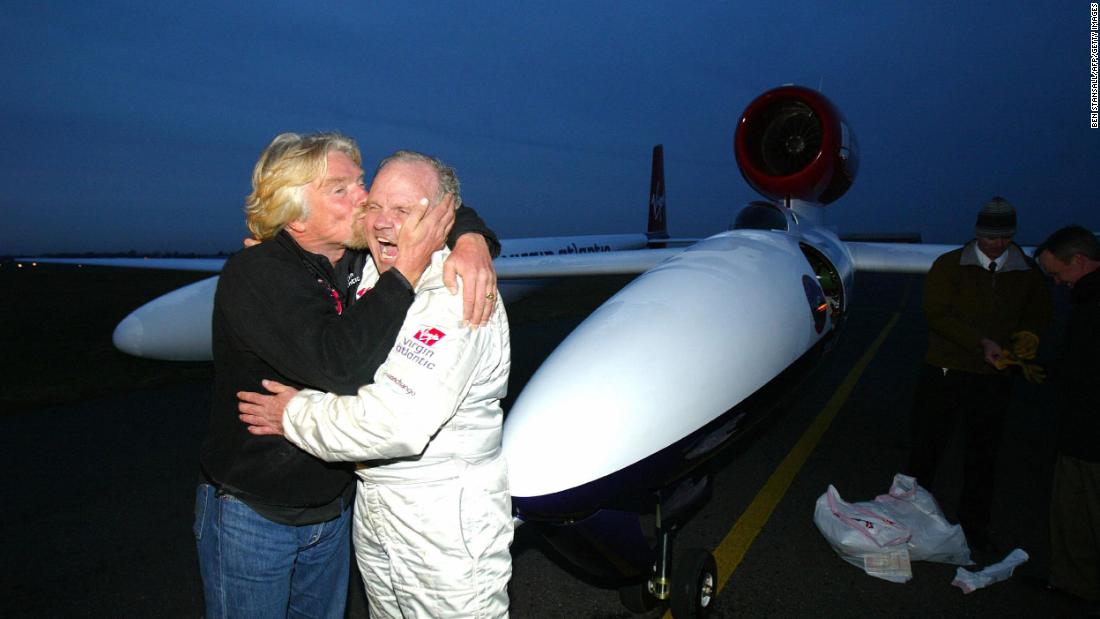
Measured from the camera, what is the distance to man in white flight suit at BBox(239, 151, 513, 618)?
1195 millimetres

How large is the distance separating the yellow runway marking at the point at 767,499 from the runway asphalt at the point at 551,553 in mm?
14

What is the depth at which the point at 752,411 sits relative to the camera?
287cm

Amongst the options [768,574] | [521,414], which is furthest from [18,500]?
[768,574]

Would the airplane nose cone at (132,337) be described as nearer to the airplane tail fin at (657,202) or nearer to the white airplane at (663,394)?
the white airplane at (663,394)

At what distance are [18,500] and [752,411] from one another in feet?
15.0

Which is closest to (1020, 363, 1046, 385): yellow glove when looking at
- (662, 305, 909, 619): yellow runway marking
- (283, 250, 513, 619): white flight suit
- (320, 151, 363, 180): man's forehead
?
(662, 305, 909, 619): yellow runway marking

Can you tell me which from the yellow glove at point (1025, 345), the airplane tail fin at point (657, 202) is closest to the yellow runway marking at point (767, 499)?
the yellow glove at point (1025, 345)

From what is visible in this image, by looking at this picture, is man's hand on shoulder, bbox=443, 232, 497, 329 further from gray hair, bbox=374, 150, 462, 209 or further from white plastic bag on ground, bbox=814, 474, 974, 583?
white plastic bag on ground, bbox=814, 474, 974, 583

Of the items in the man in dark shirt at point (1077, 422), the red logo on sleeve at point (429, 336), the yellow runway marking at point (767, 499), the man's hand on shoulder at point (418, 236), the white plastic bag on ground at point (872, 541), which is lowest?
Result: the yellow runway marking at point (767, 499)

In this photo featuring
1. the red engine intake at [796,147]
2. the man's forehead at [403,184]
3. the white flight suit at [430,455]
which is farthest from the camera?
the red engine intake at [796,147]

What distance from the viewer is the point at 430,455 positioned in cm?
132

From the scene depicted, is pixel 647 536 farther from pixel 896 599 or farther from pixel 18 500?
pixel 18 500

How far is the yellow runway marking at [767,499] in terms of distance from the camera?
3.22 meters

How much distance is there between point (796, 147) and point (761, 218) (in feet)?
4.05
